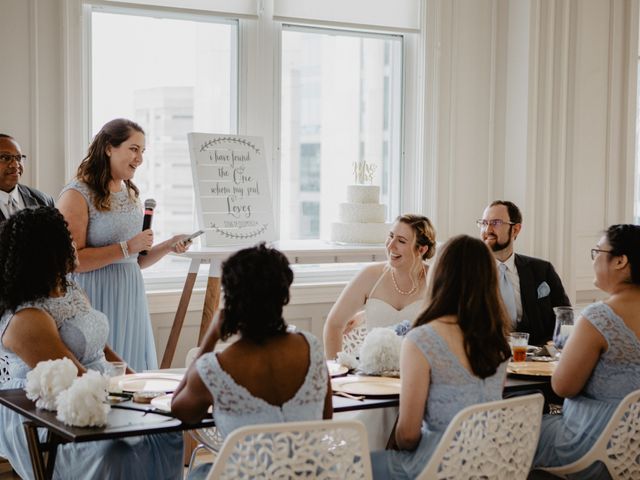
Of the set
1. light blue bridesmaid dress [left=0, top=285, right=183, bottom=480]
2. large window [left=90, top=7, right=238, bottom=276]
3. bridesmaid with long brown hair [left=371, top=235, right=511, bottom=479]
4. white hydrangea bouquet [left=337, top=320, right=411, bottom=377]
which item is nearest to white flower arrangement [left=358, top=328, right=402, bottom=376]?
white hydrangea bouquet [left=337, top=320, right=411, bottom=377]

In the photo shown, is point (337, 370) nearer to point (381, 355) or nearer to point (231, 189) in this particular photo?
point (381, 355)

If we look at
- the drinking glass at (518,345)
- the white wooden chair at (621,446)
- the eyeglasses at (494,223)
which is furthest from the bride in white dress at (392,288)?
the white wooden chair at (621,446)

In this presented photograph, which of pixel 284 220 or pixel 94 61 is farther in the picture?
pixel 284 220

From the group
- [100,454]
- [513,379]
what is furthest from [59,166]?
[513,379]

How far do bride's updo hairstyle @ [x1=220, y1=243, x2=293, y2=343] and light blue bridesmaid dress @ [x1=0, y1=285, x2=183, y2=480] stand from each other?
598 mm

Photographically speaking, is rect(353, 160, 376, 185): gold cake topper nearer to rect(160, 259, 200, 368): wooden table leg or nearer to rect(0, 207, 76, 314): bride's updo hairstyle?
rect(160, 259, 200, 368): wooden table leg

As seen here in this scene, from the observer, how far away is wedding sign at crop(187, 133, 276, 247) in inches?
166

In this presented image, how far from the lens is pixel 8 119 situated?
4262mm

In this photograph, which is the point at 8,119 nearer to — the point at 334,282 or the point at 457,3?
the point at 334,282

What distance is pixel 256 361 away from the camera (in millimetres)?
2189

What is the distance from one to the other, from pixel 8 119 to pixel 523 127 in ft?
9.98

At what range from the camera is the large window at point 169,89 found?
188 inches

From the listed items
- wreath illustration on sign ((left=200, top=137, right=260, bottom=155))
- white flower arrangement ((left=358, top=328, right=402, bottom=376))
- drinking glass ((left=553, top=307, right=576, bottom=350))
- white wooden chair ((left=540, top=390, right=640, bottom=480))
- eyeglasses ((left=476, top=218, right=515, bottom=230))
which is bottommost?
white wooden chair ((left=540, top=390, right=640, bottom=480))

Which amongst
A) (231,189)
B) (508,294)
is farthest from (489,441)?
(231,189)
